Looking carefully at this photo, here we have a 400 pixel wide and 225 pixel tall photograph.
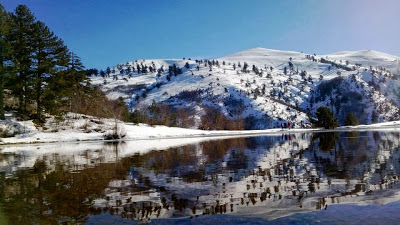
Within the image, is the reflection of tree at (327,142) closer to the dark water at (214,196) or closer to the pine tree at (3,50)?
the dark water at (214,196)

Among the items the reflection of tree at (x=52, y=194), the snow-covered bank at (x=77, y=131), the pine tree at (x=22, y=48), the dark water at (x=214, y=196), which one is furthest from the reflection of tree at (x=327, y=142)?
the pine tree at (x=22, y=48)

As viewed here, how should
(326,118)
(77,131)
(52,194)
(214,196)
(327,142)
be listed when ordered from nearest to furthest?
(214,196), (52,194), (327,142), (77,131), (326,118)

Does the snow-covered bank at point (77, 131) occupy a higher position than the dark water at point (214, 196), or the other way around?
the snow-covered bank at point (77, 131)

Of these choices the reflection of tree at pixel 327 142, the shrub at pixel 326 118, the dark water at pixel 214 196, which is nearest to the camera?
the dark water at pixel 214 196

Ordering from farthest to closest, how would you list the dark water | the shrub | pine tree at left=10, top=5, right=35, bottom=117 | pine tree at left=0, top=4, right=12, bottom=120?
the shrub < pine tree at left=10, top=5, right=35, bottom=117 < pine tree at left=0, top=4, right=12, bottom=120 < the dark water

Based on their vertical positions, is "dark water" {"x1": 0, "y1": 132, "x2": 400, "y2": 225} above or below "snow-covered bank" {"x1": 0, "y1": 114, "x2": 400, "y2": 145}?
below

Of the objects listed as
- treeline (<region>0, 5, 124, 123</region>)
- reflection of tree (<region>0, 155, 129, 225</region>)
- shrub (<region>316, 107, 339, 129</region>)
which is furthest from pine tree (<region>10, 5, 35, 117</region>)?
shrub (<region>316, 107, 339, 129</region>)

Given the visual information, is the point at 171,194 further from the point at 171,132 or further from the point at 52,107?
the point at 171,132

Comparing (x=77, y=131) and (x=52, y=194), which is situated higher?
(x=77, y=131)

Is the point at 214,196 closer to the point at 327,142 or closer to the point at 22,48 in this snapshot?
the point at 327,142

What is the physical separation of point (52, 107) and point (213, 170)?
44.9m

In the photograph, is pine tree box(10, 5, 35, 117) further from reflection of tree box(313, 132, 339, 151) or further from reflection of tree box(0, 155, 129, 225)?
reflection of tree box(313, 132, 339, 151)

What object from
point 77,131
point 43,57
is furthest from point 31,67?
point 77,131

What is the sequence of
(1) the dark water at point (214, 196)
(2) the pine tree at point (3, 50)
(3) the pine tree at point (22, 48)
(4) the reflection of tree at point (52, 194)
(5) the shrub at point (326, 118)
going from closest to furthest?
(1) the dark water at point (214, 196) < (4) the reflection of tree at point (52, 194) < (2) the pine tree at point (3, 50) < (3) the pine tree at point (22, 48) < (5) the shrub at point (326, 118)
